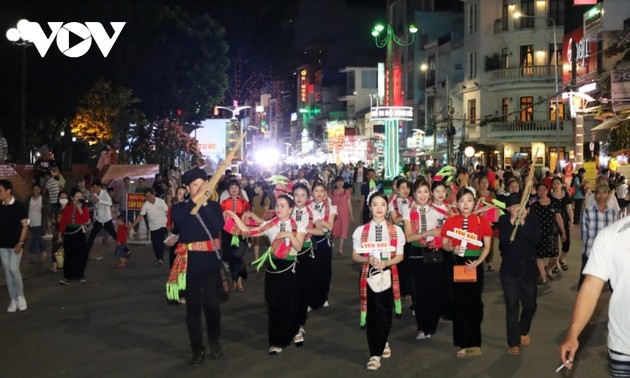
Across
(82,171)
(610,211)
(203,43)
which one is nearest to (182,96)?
Answer: (203,43)

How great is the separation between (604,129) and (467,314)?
24.2m

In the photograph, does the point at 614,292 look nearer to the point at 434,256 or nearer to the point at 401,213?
the point at 434,256

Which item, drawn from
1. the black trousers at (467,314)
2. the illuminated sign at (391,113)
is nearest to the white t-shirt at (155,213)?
the black trousers at (467,314)

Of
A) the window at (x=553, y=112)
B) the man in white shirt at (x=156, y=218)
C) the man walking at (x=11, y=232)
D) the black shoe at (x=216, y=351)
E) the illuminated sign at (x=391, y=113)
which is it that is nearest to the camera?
the black shoe at (x=216, y=351)

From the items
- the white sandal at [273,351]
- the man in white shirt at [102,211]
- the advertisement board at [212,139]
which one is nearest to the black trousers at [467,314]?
the white sandal at [273,351]

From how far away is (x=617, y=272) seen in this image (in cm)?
442

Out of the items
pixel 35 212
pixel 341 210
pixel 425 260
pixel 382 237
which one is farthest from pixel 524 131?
pixel 382 237

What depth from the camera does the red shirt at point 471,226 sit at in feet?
28.5

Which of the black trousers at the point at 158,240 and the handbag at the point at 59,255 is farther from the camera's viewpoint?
the black trousers at the point at 158,240

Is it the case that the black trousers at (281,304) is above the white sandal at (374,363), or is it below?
above

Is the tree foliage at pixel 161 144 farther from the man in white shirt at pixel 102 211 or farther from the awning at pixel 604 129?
the man in white shirt at pixel 102 211

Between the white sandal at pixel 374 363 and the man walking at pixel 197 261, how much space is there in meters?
1.59

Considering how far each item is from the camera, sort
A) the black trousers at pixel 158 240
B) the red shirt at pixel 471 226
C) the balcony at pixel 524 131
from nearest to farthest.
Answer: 1. the red shirt at pixel 471 226
2. the black trousers at pixel 158 240
3. the balcony at pixel 524 131

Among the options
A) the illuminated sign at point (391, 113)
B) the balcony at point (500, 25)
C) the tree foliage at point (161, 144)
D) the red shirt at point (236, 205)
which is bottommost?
the red shirt at point (236, 205)
